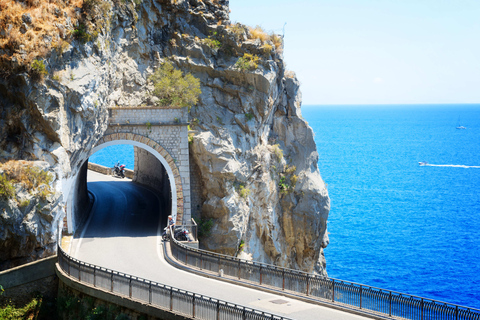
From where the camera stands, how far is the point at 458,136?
531ft

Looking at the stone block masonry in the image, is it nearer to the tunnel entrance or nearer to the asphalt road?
the tunnel entrance

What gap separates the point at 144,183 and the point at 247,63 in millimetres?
16124

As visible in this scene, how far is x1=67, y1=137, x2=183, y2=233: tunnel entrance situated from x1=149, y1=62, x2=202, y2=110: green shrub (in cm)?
360

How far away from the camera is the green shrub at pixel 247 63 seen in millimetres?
36062

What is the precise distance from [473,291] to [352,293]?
28.3 m

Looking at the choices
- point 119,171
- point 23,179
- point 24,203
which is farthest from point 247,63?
point 119,171

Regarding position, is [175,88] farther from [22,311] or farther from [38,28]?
[22,311]

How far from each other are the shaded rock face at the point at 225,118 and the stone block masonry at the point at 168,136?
1669 millimetres

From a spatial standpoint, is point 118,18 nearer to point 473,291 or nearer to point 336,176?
point 473,291

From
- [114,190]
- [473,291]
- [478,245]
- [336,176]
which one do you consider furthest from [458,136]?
[114,190]

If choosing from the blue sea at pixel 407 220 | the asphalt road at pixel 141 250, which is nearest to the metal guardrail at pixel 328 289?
the asphalt road at pixel 141 250

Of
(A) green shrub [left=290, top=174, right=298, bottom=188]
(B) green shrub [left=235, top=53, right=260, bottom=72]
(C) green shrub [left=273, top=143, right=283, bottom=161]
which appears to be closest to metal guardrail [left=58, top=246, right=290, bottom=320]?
(B) green shrub [left=235, top=53, right=260, bottom=72]

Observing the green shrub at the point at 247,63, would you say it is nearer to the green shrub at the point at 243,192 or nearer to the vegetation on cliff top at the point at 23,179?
the green shrub at the point at 243,192

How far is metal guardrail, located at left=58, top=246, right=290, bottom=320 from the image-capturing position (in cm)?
1758
